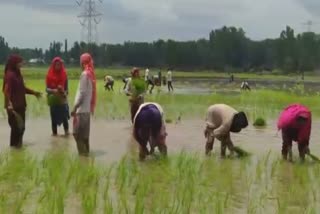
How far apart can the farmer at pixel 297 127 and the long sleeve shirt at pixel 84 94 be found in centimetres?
306

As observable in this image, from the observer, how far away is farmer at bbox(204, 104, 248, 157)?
426 inches

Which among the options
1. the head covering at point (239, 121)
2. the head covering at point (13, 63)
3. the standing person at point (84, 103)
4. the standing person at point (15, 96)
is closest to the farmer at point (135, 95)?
the standing person at point (15, 96)

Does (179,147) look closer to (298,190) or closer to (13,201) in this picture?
(298,190)

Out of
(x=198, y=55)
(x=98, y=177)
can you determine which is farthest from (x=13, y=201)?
(x=198, y=55)

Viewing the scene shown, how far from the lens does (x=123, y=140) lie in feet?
45.1

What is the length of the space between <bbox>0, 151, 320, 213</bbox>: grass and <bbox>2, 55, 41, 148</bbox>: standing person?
148 cm

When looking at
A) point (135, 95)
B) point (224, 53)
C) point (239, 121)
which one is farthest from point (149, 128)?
point (224, 53)

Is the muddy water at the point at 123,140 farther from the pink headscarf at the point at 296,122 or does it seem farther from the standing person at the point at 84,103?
the pink headscarf at the point at 296,122

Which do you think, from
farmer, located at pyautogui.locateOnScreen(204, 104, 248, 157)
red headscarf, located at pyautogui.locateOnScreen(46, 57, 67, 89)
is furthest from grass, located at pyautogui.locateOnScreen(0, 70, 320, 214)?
red headscarf, located at pyautogui.locateOnScreen(46, 57, 67, 89)

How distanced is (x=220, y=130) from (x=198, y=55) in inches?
4404

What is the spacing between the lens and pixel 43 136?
14.1 metres

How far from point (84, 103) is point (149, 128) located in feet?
4.01

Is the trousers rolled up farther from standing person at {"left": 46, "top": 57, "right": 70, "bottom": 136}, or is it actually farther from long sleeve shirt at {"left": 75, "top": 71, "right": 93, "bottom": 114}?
standing person at {"left": 46, "top": 57, "right": 70, "bottom": 136}

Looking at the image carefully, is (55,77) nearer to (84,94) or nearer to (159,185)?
(84,94)
